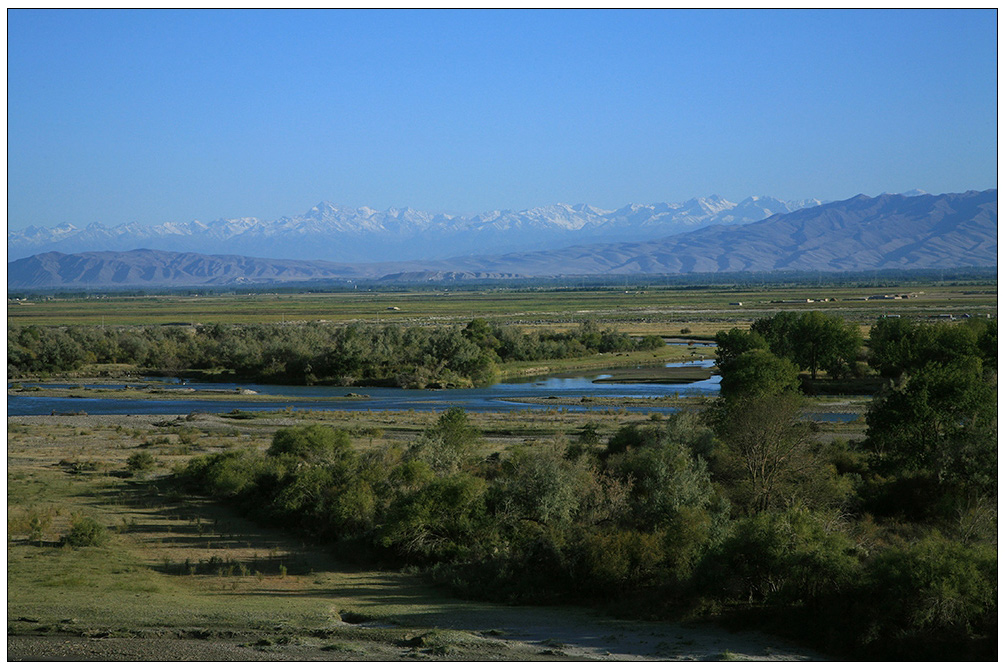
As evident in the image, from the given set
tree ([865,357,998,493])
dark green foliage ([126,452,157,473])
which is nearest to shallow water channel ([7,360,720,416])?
dark green foliage ([126,452,157,473])

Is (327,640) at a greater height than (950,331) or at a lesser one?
lesser

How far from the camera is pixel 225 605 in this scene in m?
17.9

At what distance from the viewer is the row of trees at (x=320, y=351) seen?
7600cm

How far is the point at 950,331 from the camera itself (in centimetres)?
4894

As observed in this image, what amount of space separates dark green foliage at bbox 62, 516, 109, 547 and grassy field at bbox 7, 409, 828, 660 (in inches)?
9.7

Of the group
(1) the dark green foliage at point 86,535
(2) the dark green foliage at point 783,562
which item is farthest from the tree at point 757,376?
(1) the dark green foliage at point 86,535

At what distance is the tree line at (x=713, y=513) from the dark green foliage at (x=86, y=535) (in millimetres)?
4660

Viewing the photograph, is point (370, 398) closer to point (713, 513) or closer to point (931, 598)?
point (713, 513)

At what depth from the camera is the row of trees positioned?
7600 cm

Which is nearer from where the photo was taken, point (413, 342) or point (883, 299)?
point (413, 342)

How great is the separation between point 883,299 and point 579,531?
147 meters

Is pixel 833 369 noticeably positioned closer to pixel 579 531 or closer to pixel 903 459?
pixel 903 459

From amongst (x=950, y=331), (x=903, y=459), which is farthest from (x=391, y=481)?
(x=950, y=331)

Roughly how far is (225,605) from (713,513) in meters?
11.0
